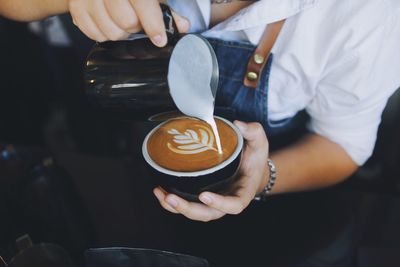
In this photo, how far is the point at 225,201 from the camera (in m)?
0.88

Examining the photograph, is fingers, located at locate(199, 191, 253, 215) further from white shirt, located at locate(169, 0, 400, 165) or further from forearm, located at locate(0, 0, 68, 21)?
forearm, located at locate(0, 0, 68, 21)

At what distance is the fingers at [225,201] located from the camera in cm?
86

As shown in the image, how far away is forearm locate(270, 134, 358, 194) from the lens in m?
1.21

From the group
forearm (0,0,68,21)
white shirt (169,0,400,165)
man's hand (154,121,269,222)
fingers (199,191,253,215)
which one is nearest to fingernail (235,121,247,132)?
man's hand (154,121,269,222)

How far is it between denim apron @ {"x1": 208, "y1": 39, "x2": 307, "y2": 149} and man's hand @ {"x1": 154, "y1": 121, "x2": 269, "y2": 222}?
0.22 m

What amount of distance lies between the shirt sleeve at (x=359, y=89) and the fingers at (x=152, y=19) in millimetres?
499

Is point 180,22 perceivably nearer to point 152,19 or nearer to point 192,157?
point 152,19

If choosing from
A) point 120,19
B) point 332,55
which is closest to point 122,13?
point 120,19

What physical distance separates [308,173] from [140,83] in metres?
0.67

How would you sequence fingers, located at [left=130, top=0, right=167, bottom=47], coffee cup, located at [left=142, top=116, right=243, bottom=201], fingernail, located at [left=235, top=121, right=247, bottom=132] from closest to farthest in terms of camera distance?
fingers, located at [left=130, top=0, right=167, bottom=47]
coffee cup, located at [left=142, top=116, right=243, bottom=201]
fingernail, located at [left=235, top=121, right=247, bottom=132]

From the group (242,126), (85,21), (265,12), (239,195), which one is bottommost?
(239,195)

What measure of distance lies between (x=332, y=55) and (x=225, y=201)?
49 cm

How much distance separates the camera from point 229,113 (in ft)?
4.03

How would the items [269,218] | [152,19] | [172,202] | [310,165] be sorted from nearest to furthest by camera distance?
[152,19] → [172,202] → [269,218] → [310,165]
